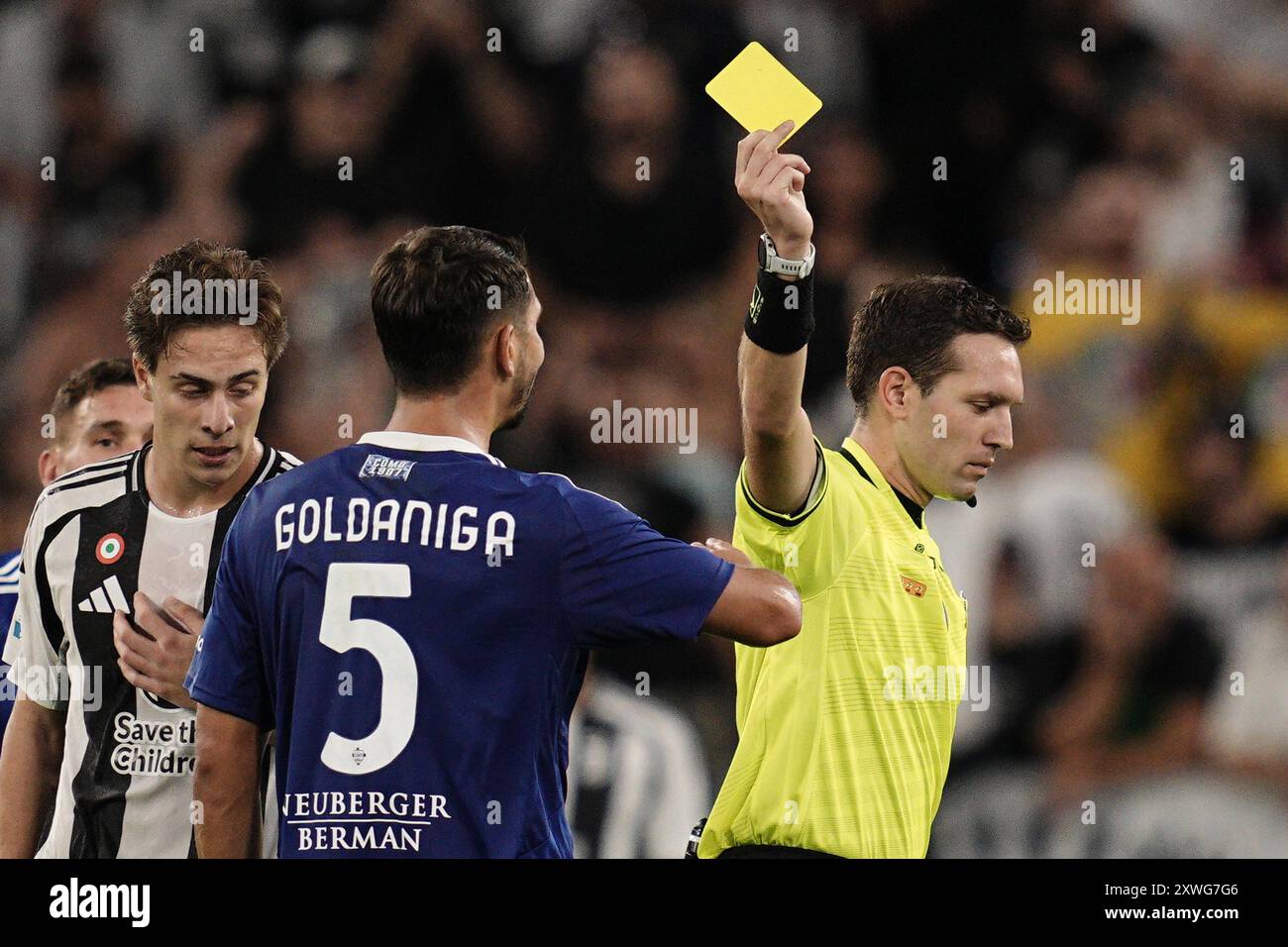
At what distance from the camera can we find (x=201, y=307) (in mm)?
3162

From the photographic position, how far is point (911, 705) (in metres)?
3.08

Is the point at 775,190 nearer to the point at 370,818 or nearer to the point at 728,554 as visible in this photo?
the point at 728,554

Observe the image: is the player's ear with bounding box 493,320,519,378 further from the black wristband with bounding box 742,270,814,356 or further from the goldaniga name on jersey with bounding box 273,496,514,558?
the black wristband with bounding box 742,270,814,356

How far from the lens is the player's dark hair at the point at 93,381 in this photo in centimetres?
426

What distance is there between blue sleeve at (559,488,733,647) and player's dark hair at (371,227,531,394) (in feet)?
1.09

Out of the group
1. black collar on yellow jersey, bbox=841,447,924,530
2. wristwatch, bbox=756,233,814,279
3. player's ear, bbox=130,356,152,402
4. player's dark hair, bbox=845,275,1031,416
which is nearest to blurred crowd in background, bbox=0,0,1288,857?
player's dark hair, bbox=845,275,1031,416

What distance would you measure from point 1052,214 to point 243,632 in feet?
14.9

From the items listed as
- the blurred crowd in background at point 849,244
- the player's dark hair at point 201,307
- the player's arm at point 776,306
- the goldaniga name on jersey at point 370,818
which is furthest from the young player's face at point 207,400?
the blurred crowd in background at point 849,244

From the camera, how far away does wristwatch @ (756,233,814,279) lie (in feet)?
8.64

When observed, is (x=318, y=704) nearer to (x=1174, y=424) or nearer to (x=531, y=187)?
(x=531, y=187)

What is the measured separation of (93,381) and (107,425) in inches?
6.0

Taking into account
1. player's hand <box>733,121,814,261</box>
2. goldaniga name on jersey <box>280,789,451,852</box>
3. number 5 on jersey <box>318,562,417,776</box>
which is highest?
player's hand <box>733,121,814,261</box>

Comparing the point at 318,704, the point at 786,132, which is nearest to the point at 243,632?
the point at 318,704
